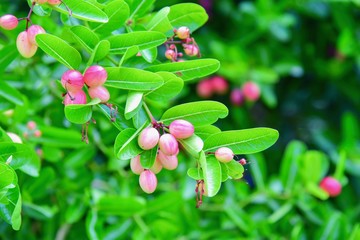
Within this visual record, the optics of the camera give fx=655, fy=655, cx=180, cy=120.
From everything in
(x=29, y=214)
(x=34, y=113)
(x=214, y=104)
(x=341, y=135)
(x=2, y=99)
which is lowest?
(x=341, y=135)

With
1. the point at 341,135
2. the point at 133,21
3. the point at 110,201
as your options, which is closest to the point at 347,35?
the point at 341,135

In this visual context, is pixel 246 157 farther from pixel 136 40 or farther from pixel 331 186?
pixel 136 40

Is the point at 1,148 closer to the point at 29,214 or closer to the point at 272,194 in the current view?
the point at 29,214

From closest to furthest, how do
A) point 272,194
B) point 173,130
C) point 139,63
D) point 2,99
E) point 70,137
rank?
point 173,130 → point 139,63 → point 2,99 → point 70,137 → point 272,194

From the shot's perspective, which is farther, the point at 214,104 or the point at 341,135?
the point at 341,135

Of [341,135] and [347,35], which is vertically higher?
[347,35]

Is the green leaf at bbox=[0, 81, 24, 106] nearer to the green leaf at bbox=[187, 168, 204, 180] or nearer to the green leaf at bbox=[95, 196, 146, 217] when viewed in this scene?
the green leaf at bbox=[95, 196, 146, 217]
